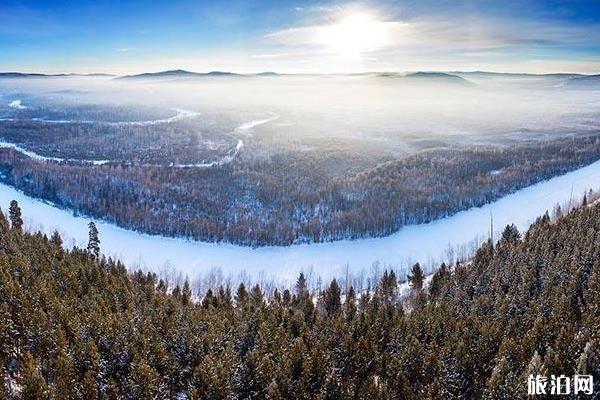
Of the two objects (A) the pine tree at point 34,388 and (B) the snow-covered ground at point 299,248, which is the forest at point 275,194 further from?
(A) the pine tree at point 34,388

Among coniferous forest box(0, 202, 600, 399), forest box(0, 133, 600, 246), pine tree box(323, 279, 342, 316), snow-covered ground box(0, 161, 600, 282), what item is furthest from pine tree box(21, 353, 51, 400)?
forest box(0, 133, 600, 246)

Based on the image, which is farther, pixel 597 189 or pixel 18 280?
pixel 597 189

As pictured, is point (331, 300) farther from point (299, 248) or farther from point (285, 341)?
point (299, 248)

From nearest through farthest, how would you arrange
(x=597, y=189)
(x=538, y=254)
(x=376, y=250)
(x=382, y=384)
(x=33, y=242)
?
1. (x=382, y=384)
2. (x=538, y=254)
3. (x=33, y=242)
4. (x=376, y=250)
5. (x=597, y=189)

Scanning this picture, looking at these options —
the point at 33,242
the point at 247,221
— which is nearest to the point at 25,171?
the point at 247,221

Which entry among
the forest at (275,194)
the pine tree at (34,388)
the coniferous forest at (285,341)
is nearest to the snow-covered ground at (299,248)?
the forest at (275,194)

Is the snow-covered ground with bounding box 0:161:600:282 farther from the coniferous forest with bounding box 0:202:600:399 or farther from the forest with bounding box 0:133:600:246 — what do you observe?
the coniferous forest with bounding box 0:202:600:399

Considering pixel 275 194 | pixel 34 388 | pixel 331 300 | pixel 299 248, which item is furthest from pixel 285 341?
pixel 275 194

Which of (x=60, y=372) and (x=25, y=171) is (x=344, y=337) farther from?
(x=25, y=171)

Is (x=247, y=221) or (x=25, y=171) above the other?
(x=25, y=171)
